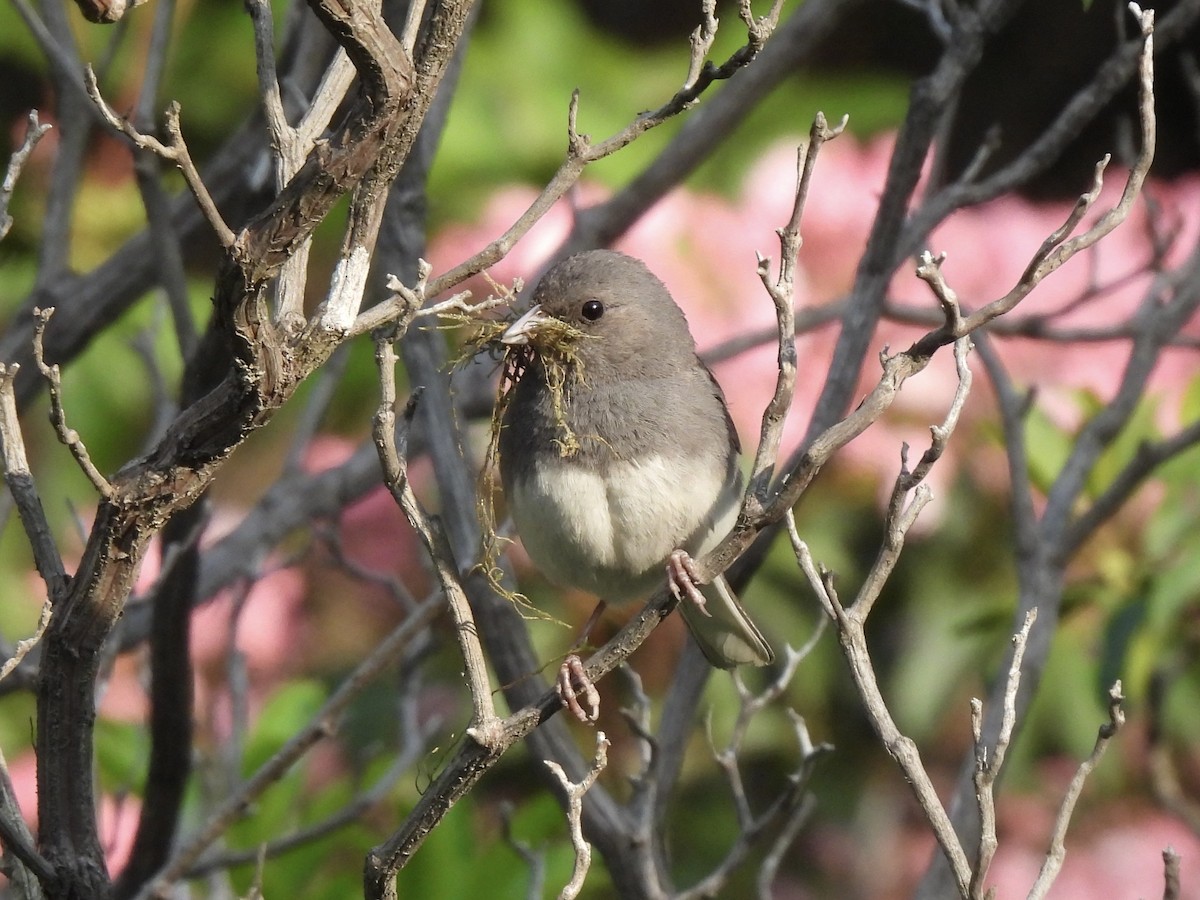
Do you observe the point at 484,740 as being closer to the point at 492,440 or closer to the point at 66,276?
the point at 492,440

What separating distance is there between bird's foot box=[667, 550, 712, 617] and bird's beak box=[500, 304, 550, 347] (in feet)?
1.13

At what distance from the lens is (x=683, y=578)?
1634mm

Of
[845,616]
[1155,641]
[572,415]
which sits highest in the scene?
[1155,641]

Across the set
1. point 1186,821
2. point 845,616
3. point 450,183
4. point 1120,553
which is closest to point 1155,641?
point 1120,553

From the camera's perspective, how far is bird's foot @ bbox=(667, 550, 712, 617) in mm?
1490

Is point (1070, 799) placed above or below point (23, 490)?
below

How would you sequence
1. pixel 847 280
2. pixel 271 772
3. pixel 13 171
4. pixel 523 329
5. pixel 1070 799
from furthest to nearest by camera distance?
1. pixel 847 280
2. pixel 523 329
3. pixel 271 772
4. pixel 13 171
5. pixel 1070 799

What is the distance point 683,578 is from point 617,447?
426 mm

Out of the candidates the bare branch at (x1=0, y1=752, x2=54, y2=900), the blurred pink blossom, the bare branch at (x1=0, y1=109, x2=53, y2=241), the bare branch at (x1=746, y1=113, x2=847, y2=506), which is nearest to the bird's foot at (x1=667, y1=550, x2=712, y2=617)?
the bare branch at (x1=746, y1=113, x2=847, y2=506)

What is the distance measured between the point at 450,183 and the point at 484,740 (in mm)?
3037

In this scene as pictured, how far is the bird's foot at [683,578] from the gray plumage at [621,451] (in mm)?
95

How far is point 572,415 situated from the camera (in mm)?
2062

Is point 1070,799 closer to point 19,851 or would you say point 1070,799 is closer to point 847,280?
point 19,851

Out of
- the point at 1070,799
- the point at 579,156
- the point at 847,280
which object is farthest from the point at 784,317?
the point at 847,280
